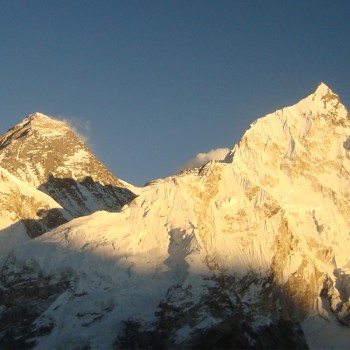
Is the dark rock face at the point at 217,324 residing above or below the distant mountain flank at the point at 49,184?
below

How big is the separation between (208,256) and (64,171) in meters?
69.3

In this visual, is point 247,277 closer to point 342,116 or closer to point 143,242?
A: point 143,242

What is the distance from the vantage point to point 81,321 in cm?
11481

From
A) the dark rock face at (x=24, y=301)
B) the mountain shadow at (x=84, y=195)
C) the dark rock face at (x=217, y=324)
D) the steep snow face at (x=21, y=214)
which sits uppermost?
the mountain shadow at (x=84, y=195)

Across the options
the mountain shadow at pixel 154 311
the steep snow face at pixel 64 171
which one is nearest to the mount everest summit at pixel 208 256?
the mountain shadow at pixel 154 311

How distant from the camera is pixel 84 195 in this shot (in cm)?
17825

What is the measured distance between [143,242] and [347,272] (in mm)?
29694

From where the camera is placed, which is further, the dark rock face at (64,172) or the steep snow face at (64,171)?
the steep snow face at (64,171)

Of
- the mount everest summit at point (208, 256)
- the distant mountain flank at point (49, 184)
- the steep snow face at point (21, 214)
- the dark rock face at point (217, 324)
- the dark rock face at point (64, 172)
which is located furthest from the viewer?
the dark rock face at point (64, 172)

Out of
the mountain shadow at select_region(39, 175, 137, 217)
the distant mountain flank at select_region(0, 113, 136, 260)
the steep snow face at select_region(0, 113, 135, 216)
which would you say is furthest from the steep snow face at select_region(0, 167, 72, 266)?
the mountain shadow at select_region(39, 175, 137, 217)

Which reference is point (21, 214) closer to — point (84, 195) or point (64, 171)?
point (84, 195)

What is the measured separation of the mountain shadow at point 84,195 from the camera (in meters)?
173

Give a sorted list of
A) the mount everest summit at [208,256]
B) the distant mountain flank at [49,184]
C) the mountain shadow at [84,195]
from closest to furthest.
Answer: the mount everest summit at [208,256] → the distant mountain flank at [49,184] → the mountain shadow at [84,195]

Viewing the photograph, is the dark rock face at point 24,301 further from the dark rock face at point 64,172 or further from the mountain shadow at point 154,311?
the dark rock face at point 64,172
